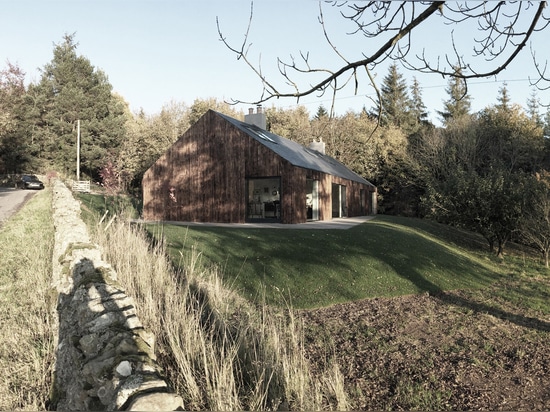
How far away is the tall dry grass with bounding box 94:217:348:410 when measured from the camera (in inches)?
125

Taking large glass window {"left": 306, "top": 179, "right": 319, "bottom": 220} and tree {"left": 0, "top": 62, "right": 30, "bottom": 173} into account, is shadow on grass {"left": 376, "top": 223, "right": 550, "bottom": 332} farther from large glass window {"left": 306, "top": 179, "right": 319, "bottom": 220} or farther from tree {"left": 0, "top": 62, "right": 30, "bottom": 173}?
tree {"left": 0, "top": 62, "right": 30, "bottom": 173}

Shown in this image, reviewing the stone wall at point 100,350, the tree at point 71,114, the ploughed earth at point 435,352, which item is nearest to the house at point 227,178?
the ploughed earth at point 435,352

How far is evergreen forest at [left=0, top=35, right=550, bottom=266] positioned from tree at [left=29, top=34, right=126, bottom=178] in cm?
11

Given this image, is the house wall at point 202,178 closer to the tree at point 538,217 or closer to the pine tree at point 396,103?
the tree at point 538,217

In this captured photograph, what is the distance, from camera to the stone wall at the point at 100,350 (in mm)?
2334

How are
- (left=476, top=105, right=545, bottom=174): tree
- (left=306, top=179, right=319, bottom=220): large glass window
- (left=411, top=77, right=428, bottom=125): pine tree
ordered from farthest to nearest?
(left=411, top=77, right=428, bottom=125): pine tree → (left=476, top=105, right=545, bottom=174): tree → (left=306, top=179, right=319, bottom=220): large glass window

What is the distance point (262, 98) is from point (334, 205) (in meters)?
19.7

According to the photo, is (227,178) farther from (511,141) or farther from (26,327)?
(511,141)

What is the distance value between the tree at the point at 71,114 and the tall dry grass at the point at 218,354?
118 feet

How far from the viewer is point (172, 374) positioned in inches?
143

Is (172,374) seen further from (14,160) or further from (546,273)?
(14,160)

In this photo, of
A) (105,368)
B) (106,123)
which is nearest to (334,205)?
(105,368)

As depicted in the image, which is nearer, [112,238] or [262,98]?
[262,98]

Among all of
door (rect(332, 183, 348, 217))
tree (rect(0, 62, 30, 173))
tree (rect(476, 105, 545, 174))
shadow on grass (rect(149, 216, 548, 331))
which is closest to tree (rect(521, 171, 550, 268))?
shadow on grass (rect(149, 216, 548, 331))
